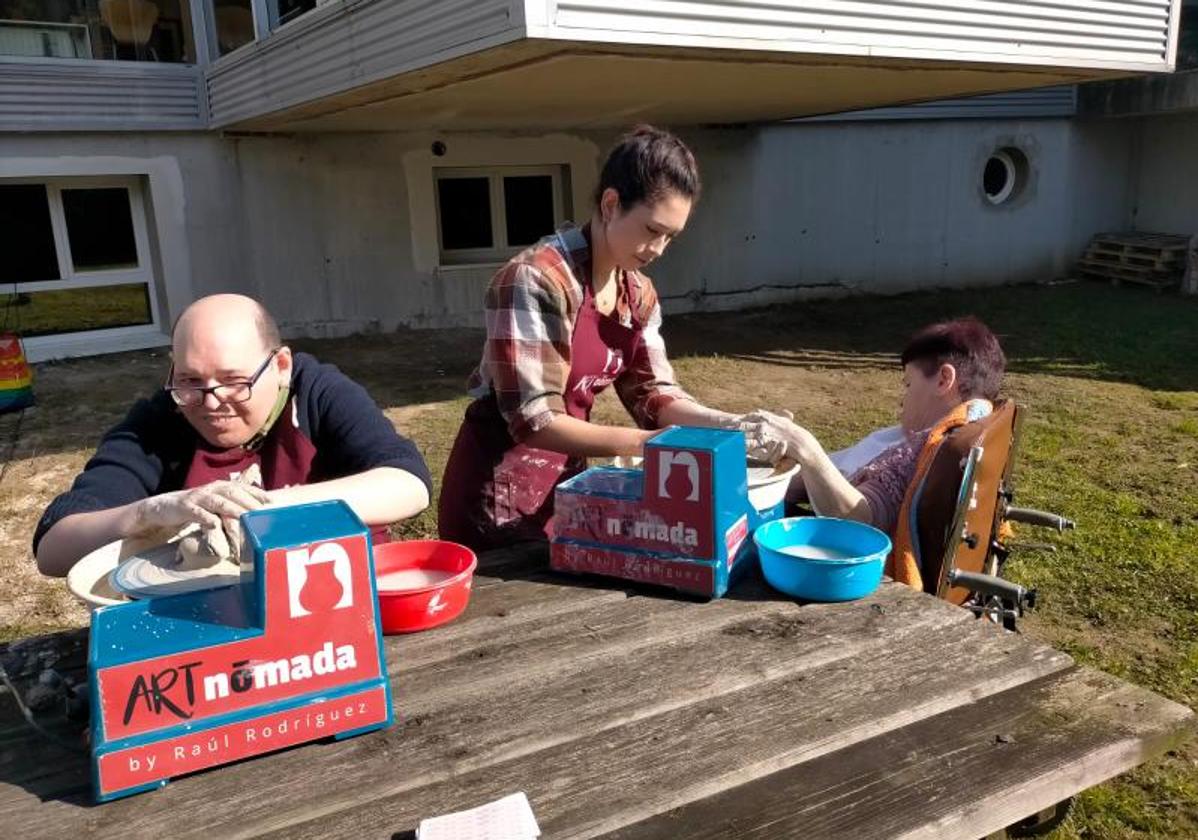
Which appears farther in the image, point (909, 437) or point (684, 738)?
point (909, 437)

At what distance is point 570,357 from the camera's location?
2.15 m

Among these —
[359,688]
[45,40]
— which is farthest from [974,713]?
[45,40]

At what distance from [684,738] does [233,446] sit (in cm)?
121

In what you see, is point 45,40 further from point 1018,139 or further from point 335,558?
point 1018,139

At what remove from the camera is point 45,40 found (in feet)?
26.7

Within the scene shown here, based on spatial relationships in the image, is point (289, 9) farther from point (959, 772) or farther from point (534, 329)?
point (959, 772)

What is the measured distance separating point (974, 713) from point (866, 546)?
522 millimetres

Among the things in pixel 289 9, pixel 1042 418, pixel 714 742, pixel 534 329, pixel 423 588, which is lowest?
pixel 1042 418

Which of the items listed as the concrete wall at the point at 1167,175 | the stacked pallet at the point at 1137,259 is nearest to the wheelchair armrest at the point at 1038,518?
the stacked pallet at the point at 1137,259

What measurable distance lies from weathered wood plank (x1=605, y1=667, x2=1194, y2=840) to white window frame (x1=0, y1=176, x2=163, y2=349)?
9.17m

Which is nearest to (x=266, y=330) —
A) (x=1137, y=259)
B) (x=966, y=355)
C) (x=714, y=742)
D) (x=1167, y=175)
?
(x=714, y=742)

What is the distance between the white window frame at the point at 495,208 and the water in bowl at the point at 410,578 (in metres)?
8.46

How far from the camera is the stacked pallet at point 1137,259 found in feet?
38.1

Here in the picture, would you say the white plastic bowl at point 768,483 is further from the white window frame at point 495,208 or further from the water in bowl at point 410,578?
the white window frame at point 495,208
